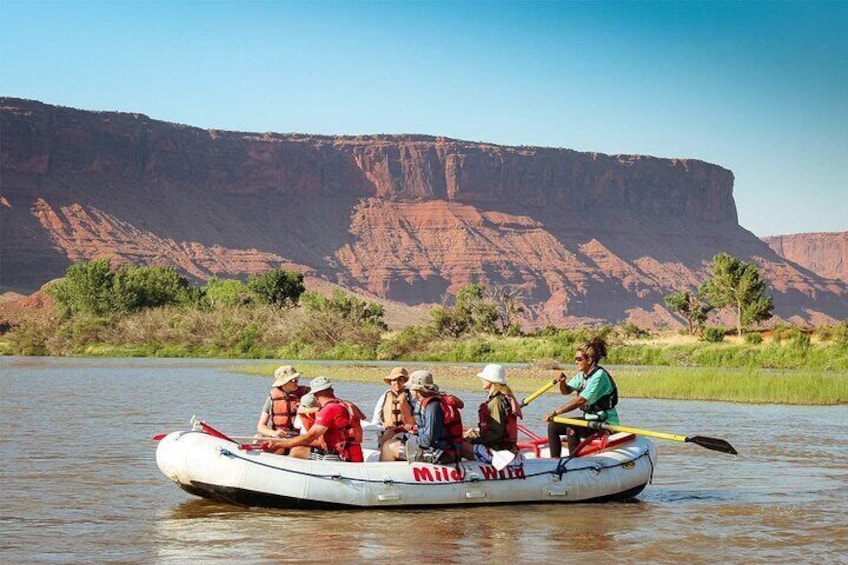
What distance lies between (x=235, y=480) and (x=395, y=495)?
1786 mm

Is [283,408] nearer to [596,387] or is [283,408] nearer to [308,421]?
[308,421]

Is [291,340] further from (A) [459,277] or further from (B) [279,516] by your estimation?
(A) [459,277]

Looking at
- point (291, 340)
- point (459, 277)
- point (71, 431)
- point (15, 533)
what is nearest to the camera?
point (15, 533)

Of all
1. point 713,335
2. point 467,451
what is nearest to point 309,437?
point 467,451

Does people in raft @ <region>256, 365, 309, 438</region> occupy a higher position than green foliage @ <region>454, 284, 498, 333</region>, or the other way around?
green foliage @ <region>454, 284, 498, 333</region>

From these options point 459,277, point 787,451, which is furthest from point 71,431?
point 459,277

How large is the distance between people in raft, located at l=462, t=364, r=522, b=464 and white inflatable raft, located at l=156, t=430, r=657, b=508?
165 mm

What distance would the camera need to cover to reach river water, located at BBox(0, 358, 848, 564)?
39.6 feet

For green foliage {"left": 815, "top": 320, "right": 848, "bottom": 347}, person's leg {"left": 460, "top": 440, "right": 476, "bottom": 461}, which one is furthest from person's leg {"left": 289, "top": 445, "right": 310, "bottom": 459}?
green foliage {"left": 815, "top": 320, "right": 848, "bottom": 347}

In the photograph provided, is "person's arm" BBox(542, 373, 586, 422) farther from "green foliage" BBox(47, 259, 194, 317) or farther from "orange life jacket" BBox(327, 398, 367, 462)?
"green foliage" BBox(47, 259, 194, 317)

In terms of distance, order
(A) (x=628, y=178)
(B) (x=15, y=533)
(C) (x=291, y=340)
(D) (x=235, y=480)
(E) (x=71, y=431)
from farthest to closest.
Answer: (A) (x=628, y=178), (C) (x=291, y=340), (E) (x=71, y=431), (D) (x=235, y=480), (B) (x=15, y=533)

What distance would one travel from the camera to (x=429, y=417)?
549 inches

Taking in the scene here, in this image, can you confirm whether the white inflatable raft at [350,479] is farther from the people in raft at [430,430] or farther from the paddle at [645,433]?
the paddle at [645,433]

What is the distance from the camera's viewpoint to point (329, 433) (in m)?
13.9
